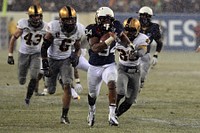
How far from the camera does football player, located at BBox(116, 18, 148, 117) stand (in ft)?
34.7

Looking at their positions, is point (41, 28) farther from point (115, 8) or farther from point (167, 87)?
point (115, 8)

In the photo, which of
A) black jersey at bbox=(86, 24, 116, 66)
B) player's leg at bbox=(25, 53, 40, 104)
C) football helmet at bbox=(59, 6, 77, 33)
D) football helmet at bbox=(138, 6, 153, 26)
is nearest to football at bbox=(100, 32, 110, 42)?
black jersey at bbox=(86, 24, 116, 66)

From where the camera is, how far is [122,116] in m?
11.4

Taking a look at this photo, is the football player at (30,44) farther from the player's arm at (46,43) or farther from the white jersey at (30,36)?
the player's arm at (46,43)

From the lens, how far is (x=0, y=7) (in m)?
30.9

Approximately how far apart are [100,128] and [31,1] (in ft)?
59.1

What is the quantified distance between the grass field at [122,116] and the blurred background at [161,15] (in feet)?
33.6

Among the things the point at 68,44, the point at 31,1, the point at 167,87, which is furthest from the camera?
the point at 31,1

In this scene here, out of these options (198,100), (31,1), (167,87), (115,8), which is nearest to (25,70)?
(198,100)

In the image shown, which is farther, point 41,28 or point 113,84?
point 41,28

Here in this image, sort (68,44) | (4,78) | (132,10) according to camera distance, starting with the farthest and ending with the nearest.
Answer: (132,10) → (4,78) → (68,44)

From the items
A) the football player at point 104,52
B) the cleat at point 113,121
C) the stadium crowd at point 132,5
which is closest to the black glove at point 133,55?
the football player at point 104,52

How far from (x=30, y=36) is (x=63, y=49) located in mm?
1984

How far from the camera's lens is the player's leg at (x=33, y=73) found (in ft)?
41.1
